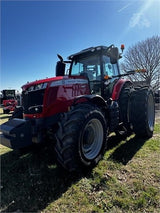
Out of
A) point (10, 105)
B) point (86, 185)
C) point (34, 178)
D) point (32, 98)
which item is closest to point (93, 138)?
point (86, 185)

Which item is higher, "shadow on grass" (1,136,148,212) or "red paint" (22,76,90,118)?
"red paint" (22,76,90,118)

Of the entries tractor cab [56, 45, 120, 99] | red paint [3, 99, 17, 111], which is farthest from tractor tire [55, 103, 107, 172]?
red paint [3, 99, 17, 111]

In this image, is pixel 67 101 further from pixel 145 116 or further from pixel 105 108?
pixel 145 116

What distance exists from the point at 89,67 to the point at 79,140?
2.29m

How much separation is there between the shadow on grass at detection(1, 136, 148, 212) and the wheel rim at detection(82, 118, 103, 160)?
494 millimetres

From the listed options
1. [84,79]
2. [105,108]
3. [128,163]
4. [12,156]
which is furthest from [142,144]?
[12,156]

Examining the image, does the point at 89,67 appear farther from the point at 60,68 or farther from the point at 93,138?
the point at 93,138

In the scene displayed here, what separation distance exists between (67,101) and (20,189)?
1.75m

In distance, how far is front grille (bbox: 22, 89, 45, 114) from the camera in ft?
10.0

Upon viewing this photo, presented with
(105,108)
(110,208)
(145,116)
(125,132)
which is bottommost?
(110,208)

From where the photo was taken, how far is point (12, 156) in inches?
152

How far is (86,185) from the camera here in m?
2.55

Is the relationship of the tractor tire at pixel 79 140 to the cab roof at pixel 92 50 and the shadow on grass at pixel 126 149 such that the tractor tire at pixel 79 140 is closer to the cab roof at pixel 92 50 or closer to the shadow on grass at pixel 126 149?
the shadow on grass at pixel 126 149

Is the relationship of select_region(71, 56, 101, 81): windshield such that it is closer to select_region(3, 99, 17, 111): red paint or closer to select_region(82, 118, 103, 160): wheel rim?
select_region(82, 118, 103, 160): wheel rim
